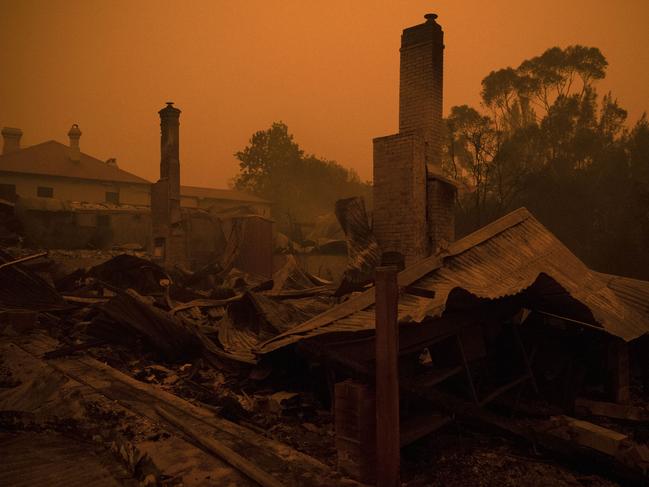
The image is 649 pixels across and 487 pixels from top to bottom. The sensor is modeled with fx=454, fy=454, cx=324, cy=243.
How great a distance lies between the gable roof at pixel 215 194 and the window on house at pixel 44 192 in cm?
1011

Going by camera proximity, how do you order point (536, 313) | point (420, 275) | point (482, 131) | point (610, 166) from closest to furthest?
point (420, 275), point (536, 313), point (610, 166), point (482, 131)

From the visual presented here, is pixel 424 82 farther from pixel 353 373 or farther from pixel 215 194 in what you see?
A: pixel 215 194

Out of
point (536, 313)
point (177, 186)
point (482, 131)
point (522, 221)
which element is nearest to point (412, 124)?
point (522, 221)

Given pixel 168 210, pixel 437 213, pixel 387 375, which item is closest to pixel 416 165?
pixel 437 213

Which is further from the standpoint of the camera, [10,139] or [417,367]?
[10,139]

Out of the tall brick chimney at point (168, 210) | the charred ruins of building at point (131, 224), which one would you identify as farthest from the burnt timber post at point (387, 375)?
the tall brick chimney at point (168, 210)

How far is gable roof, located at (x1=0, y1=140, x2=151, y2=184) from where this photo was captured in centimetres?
2920

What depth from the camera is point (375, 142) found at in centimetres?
939

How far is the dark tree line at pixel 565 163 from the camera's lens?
19.5 meters

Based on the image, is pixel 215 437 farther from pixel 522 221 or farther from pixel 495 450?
pixel 522 221

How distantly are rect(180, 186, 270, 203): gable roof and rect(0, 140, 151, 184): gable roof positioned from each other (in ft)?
19.2

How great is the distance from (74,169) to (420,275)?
108 ft

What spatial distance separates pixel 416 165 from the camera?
8.98 m

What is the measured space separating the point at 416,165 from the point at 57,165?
29.6m
